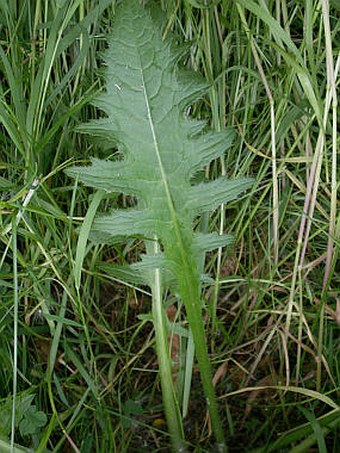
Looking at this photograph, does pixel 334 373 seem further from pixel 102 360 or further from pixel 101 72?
pixel 101 72

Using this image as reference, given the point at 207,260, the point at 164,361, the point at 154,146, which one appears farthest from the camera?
the point at 207,260

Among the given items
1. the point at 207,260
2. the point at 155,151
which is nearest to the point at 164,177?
the point at 155,151

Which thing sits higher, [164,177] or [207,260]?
[164,177]

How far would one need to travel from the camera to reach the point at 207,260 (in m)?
1.11

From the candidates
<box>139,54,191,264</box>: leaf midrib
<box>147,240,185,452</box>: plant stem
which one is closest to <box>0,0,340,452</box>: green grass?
<box>147,240,185,452</box>: plant stem

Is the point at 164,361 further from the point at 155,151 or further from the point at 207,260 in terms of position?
the point at 155,151

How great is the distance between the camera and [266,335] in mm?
1107

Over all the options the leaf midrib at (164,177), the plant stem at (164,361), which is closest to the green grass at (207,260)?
the plant stem at (164,361)

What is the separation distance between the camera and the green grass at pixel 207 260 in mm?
989

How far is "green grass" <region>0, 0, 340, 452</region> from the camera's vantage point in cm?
99

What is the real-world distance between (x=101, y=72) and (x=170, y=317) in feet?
1.55

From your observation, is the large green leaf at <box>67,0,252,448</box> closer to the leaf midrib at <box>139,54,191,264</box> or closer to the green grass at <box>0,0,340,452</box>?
the leaf midrib at <box>139,54,191,264</box>

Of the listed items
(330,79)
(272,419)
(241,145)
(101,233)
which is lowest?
(272,419)

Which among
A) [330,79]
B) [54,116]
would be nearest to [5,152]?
[54,116]
